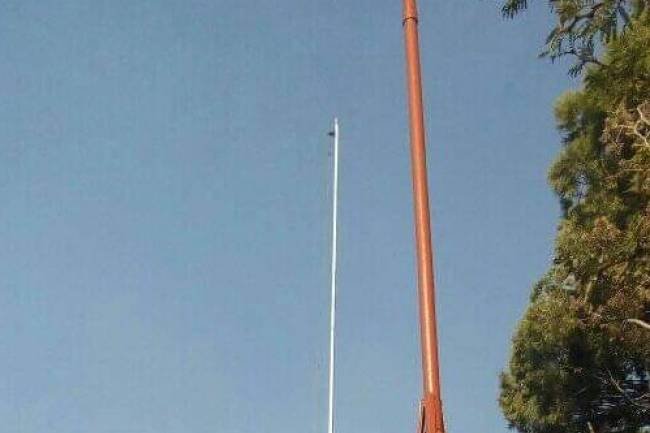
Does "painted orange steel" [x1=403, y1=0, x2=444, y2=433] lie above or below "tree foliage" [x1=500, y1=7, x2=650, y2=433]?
below

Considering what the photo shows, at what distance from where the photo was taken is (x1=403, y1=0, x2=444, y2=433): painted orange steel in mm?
7980

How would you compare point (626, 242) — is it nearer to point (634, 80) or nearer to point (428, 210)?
point (634, 80)

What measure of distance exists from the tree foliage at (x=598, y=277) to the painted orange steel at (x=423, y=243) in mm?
6571

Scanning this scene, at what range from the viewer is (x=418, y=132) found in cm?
945

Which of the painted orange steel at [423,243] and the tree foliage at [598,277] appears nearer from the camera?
the painted orange steel at [423,243]

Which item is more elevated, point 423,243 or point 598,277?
point 598,277

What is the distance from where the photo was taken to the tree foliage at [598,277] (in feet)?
52.6

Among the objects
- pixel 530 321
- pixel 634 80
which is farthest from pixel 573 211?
pixel 634 80

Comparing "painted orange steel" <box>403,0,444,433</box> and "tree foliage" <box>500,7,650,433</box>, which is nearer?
"painted orange steel" <box>403,0,444,433</box>

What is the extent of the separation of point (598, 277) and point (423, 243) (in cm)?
912

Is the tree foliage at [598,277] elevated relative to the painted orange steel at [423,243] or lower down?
elevated

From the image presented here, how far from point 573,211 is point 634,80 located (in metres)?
4.39

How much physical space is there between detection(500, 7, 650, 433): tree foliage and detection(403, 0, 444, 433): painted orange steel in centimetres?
657

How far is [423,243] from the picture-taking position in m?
8.59
